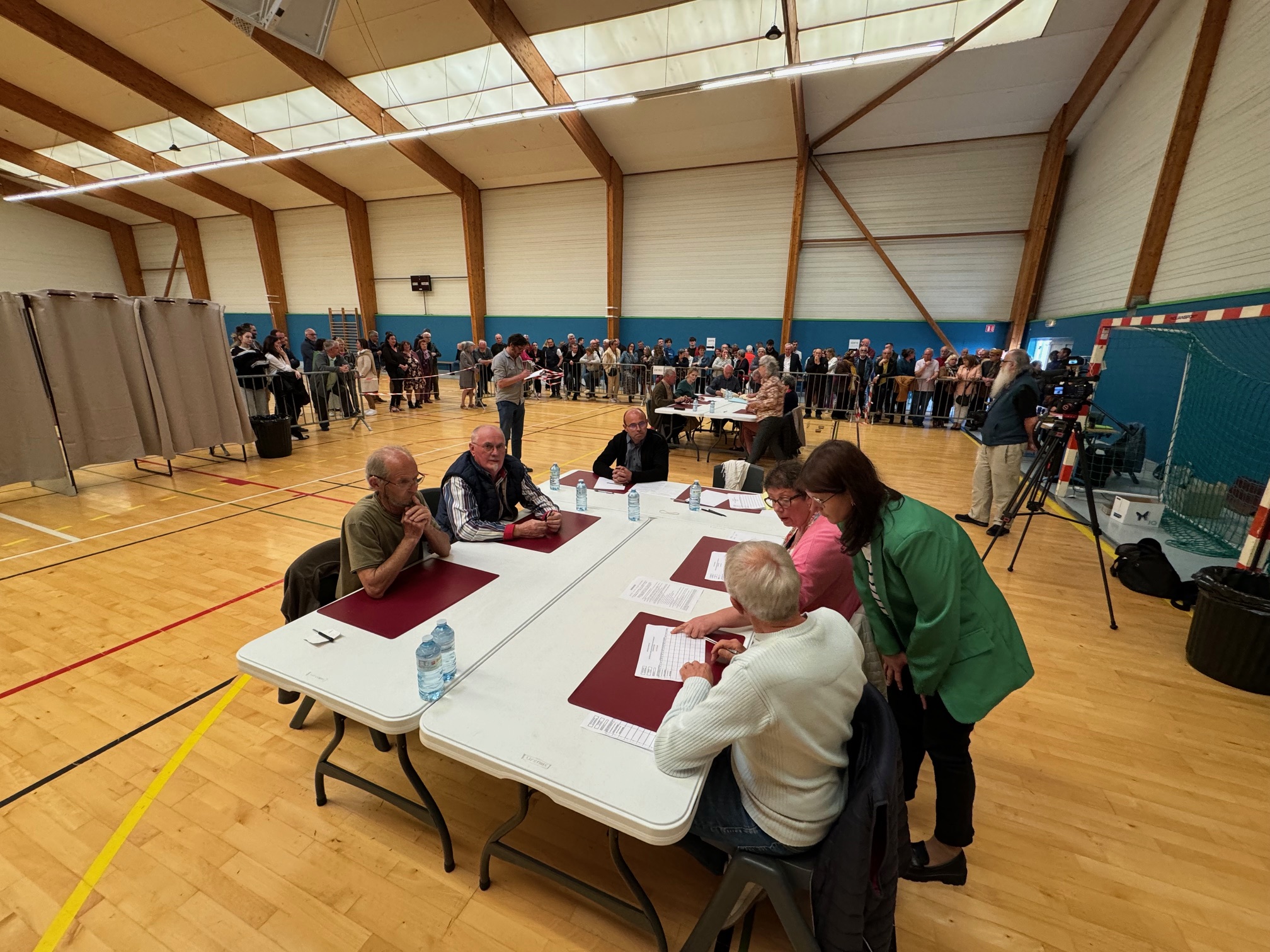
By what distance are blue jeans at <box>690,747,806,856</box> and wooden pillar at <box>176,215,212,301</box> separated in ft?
89.4

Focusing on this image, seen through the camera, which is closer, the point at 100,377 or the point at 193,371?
the point at 100,377

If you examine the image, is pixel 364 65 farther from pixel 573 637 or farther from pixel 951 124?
pixel 573 637

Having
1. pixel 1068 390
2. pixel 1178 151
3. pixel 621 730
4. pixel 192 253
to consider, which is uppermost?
pixel 192 253

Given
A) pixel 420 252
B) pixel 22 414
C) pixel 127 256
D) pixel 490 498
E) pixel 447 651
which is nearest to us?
pixel 447 651

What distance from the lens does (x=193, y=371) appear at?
6.75m

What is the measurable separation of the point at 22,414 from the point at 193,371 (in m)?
1.66

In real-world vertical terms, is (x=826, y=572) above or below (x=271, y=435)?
above

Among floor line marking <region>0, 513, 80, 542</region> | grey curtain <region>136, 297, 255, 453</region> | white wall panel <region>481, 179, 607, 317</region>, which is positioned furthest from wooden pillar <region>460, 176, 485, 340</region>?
floor line marking <region>0, 513, 80, 542</region>

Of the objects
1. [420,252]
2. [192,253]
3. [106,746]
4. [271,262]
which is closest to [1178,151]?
[106,746]

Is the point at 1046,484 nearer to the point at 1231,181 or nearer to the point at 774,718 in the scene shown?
the point at 1231,181

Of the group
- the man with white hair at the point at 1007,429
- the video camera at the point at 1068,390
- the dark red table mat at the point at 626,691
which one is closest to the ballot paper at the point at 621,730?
the dark red table mat at the point at 626,691

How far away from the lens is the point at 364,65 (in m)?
11.4

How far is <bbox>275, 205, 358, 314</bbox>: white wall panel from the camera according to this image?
1897cm

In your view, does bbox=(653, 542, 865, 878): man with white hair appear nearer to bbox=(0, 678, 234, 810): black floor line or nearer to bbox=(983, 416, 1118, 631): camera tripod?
bbox=(0, 678, 234, 810): black floor line
